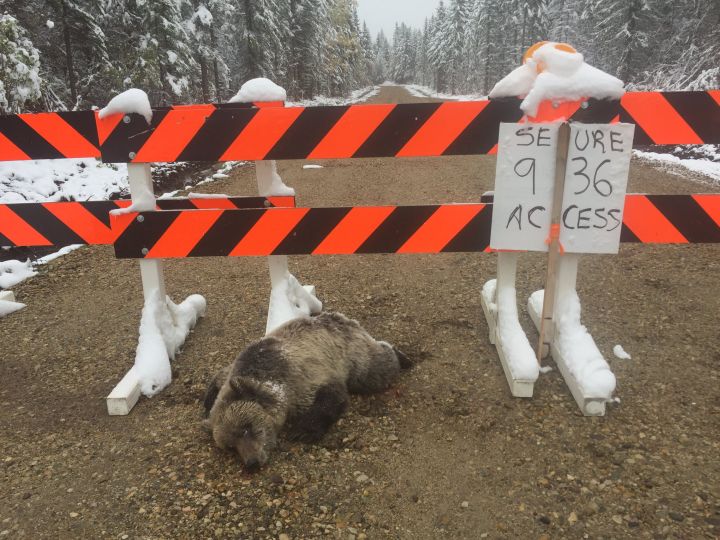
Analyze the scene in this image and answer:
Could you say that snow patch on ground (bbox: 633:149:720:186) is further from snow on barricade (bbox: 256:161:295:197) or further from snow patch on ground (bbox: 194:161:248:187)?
snow patch on ground (bbox: 194:161:248:187)

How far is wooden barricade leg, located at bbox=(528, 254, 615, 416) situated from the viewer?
297 centimetres

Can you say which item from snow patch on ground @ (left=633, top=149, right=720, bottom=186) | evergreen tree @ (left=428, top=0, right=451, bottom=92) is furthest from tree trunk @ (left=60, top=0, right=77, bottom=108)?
evergreen tree @ (left=428, top=0, right=451, bottom=92)

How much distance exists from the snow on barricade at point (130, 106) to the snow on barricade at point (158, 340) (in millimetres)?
1285

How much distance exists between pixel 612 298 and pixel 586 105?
7.82 ft

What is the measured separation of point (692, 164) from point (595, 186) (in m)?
11.2

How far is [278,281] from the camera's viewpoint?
3.91m

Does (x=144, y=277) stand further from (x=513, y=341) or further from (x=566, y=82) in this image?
(x=566, y=82)

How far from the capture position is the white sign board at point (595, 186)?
9.77 ft

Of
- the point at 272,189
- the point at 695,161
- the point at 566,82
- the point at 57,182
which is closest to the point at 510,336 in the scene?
the point at 566,82

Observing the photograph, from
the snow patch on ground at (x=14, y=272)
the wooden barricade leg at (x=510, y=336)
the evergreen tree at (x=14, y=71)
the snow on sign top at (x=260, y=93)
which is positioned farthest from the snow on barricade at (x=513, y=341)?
the evergreen tree at (x=14, y=71)

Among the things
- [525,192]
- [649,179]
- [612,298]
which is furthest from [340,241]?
[649,179]

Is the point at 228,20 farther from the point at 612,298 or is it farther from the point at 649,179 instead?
the point at 612,298

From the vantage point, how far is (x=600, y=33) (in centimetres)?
4047

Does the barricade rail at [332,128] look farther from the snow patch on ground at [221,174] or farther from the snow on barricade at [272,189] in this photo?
the snow patch on ground at [221,174]
